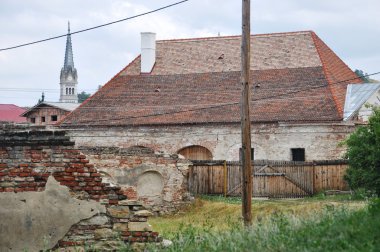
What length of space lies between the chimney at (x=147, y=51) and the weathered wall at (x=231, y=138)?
223 inches

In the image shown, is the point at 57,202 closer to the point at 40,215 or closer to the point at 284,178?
the point at 40,215

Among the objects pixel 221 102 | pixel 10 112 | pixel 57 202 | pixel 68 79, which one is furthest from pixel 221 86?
pixel 68 79

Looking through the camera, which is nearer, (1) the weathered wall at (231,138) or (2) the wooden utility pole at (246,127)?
(2) the wooden utility pole at (246,127)

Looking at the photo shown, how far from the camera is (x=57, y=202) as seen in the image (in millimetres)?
12367

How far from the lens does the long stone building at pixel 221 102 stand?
32.2 meters

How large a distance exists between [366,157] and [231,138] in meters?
11.6

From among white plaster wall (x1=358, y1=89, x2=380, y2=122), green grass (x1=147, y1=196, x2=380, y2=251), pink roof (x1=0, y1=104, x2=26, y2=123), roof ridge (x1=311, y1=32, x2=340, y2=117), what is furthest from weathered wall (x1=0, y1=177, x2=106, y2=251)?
pink roof (x1=0, y1=104, x2=26, y2=123)

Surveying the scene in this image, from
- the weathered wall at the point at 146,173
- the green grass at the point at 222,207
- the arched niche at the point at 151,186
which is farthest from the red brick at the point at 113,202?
the arched niche at the point at 151,186

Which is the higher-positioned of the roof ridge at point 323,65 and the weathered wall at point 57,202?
the roof ridge at point 323,65

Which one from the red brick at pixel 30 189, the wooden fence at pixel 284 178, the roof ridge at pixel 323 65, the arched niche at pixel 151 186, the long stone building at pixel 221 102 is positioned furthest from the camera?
the long stone building at pixel 221 102

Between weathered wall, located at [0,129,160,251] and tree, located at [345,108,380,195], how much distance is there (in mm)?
10802

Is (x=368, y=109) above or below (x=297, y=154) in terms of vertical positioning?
above

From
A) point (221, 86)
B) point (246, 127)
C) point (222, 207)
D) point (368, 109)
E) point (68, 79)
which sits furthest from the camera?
point (68, 79)

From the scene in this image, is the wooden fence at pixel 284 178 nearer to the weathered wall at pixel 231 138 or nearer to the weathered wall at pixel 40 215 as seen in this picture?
the weathered wall at pixel 231 138
